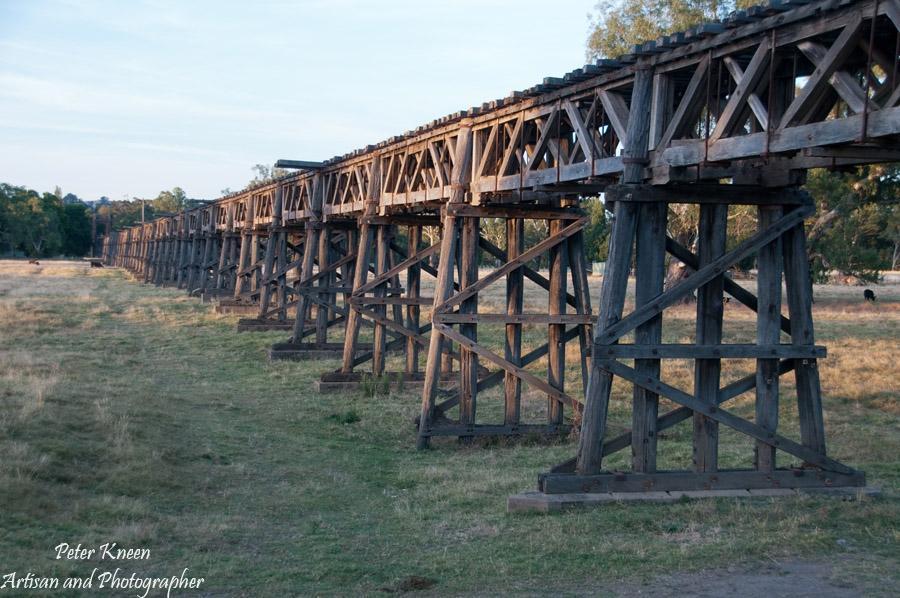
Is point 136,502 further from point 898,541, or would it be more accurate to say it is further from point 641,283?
point 898,541

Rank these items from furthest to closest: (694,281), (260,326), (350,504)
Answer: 1. (260,326)
2. (350,504)
3. (694,281)

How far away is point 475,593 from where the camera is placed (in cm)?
586

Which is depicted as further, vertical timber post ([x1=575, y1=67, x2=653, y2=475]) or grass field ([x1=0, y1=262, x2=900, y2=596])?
vertical timber post ([x1=575, y1=67, x2=653, y2=475])

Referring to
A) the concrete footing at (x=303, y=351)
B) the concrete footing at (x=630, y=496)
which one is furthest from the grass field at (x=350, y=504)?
the concrete footing at (x=303, y=351)

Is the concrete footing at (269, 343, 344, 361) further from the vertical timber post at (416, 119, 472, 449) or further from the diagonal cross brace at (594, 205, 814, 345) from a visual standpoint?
the diagonal cross brace at (594, 205, 814, 345)

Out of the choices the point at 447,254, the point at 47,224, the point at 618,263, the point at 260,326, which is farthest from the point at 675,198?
the point at 47,224

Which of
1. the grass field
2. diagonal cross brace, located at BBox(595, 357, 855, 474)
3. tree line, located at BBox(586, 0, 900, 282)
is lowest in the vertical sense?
the grass field

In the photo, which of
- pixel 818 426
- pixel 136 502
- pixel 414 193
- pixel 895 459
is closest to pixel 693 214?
pixel 414 193

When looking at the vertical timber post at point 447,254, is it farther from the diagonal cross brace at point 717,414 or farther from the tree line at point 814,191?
the tree line at point 814,191

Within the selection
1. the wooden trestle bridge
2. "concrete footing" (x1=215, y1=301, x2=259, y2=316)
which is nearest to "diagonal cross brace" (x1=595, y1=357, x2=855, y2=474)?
the wooden trestle bridge

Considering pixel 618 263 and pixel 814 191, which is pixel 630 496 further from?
pixel 814 191

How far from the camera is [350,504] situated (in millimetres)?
8711

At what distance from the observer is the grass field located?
20.5 ft

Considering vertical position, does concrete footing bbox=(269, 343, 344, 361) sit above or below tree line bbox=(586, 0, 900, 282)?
below
